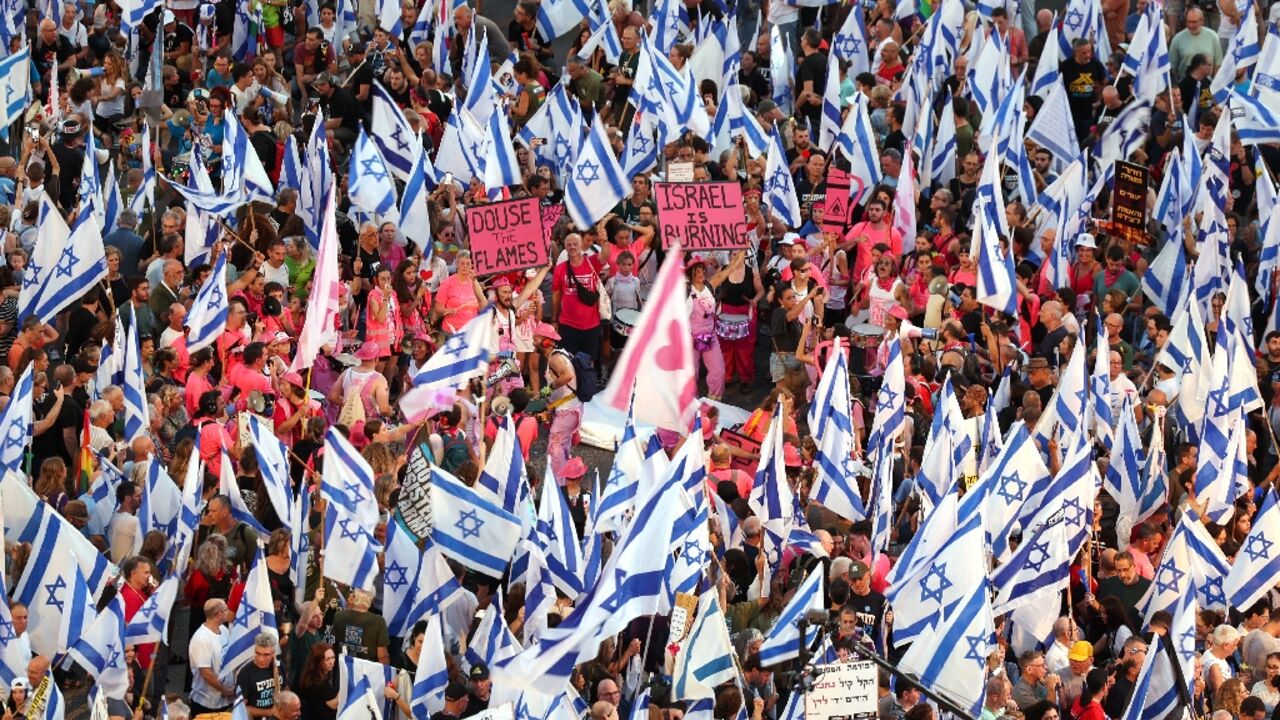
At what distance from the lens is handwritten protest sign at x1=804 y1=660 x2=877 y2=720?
17.9m

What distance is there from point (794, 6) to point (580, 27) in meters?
2.47

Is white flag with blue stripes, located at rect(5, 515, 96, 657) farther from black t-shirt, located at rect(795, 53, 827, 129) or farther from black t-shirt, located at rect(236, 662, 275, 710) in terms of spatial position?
black t-shirt, located at rect(795, 53, 827, 129)

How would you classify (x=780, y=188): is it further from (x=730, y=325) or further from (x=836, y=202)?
(x=730, y=325)

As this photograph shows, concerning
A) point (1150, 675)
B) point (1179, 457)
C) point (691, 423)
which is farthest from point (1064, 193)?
point (1150, 675)

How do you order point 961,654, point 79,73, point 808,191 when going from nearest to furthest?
1. point 961,654
2. point 808,191
3. point 79,73

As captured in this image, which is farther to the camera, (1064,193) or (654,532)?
(1064,193)

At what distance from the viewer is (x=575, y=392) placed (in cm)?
2458

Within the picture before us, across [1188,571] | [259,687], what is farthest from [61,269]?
[1188,571]

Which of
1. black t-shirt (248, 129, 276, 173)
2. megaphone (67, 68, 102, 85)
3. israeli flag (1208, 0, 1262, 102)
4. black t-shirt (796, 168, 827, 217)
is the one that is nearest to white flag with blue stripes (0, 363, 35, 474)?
black t-shirt (248, 129, 276, 173)

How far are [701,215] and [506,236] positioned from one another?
70.7 inches

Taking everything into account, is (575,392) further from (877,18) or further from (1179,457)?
(877,18)

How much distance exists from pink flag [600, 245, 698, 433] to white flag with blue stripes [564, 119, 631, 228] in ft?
22.5

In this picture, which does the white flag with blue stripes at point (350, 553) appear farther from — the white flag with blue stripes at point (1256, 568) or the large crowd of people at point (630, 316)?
the white flag with blue stripes at point (1256, 568)

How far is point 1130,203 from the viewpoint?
86.4 feet
